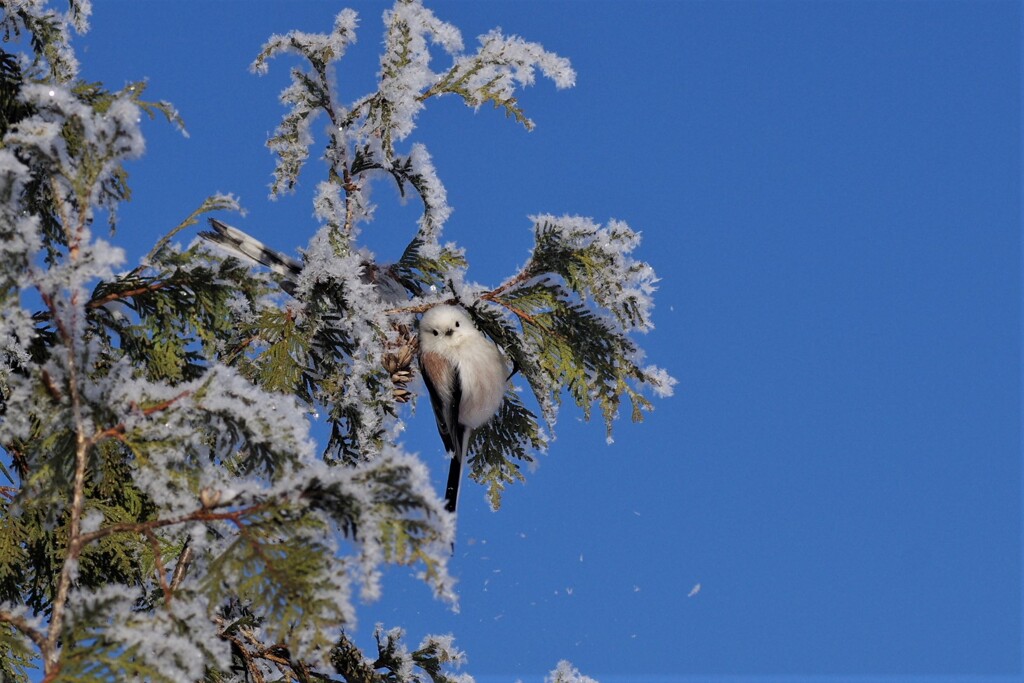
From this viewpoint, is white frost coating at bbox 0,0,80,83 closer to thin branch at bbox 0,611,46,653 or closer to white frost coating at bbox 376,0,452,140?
white frost coating at bbox 376,0,452,140

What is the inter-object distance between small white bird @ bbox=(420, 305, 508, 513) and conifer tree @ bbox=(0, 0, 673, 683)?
0.11 m

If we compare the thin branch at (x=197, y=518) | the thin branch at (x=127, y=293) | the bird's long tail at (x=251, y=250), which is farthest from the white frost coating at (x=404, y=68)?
the thin branch at (x=197, y=518)

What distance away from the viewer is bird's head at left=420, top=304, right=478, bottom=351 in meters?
4.24

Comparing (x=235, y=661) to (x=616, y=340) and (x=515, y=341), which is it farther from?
(x=616, y=340)

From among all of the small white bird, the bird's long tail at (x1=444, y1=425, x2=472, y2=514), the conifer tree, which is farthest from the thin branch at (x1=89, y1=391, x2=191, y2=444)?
the bird's long tail at (x1=444, y1=425, x2=472, y2=514)

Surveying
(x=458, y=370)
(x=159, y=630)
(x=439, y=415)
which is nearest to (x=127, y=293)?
(x=159, y=630)

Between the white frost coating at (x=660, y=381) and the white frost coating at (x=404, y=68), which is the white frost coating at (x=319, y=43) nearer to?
the white frost coating at (x=404, y=68)

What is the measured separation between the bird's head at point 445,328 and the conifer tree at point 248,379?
9cm

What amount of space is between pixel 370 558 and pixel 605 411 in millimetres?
2021

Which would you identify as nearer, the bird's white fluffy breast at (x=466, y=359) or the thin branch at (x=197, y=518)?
the thin branch at (x=197, y=518)

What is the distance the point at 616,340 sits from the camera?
13.5 ft

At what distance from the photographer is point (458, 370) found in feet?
14.5

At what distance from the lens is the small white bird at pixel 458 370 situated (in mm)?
4320

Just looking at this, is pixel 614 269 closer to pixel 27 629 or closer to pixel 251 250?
pixel 251 250
